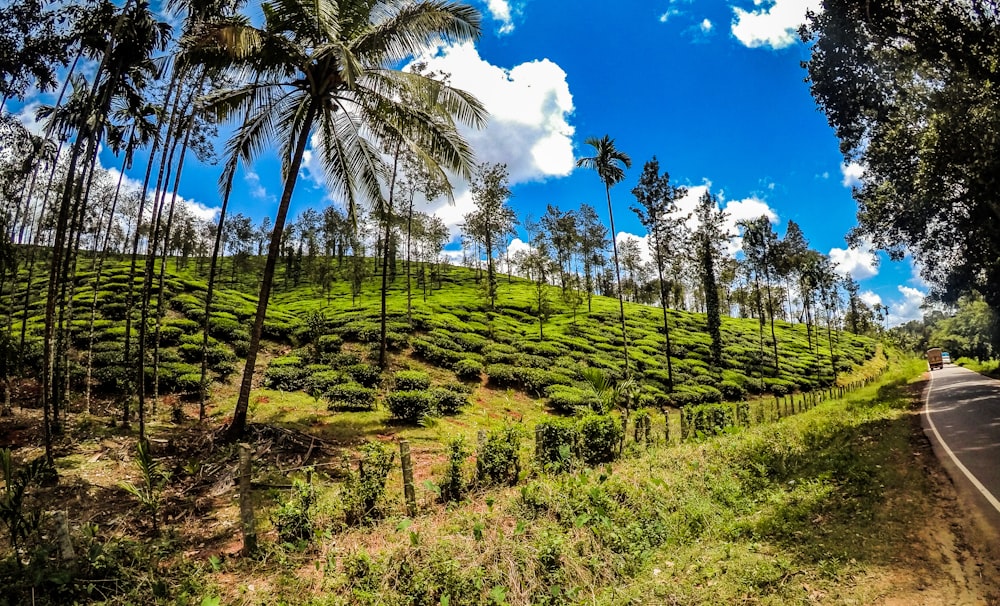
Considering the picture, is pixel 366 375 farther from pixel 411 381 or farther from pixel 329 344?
pixel 329 344

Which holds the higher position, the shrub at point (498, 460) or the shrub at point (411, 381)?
the shrub at point (411, 381)

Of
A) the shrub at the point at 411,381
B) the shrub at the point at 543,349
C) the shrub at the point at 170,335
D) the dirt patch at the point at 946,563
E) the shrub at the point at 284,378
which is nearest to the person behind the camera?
the dirt patch at the point at 946,563

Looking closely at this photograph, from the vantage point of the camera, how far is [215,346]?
67.4 ft

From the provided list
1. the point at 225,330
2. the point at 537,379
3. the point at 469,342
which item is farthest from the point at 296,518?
the point at 469,342

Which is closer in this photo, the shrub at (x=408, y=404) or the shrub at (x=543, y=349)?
the shrub at (x=408, y=404)

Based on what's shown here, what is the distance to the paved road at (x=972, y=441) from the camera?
731 centimetres

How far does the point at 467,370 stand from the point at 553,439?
12.6 metres

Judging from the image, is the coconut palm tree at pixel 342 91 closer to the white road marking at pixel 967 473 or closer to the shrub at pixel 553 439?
the shrub at pixel 553 439

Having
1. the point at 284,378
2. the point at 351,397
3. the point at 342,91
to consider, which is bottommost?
the point at 351,397

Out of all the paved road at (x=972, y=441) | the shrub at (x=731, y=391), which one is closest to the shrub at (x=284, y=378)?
the paved road at (x=972, y=441)

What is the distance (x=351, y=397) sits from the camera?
16.3 m

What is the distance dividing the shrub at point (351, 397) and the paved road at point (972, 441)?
16.0 m

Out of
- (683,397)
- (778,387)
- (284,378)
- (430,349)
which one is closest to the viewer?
(284,378)

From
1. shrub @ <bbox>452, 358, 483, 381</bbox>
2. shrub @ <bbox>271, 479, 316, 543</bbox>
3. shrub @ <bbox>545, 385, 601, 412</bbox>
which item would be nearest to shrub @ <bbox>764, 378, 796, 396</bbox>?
shrub @ <bbox>545, 385, 601, 412</bbox>
